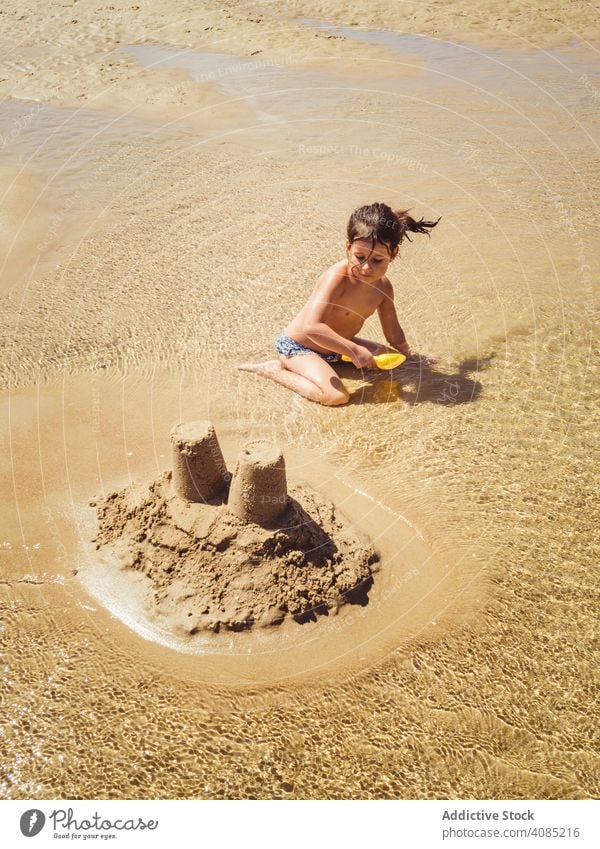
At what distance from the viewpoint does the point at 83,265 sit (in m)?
6.51

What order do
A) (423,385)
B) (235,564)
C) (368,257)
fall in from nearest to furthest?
(235,564) < (368,257) < (423,385)

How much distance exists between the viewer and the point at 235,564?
3.14 meters

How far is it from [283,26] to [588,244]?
969 centimetres

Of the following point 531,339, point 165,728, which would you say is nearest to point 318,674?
point 165,728

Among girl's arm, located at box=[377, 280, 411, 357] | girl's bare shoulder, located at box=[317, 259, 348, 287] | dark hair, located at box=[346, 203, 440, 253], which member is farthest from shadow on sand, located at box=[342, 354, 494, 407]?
dark hair, located at box=[346, 203, 440, 253]

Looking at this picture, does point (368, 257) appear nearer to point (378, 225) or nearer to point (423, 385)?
point (378, 225)

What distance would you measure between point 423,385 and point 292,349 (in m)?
0.98

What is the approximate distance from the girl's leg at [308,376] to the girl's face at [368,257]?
2.39ft

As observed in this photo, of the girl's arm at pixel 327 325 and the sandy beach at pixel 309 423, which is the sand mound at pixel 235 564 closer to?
the sandy beach at pixel 309 423

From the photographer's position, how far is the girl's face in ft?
14.5

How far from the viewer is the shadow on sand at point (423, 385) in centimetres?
484

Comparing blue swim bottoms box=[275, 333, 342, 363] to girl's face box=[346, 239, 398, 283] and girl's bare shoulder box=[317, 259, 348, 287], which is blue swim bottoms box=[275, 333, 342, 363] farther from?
girl's face box=[346, 239, 398, 283]

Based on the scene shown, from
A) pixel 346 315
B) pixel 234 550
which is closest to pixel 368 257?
pixel 346 315

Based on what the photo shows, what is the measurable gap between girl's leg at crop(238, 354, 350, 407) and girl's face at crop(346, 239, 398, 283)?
0.73 m
